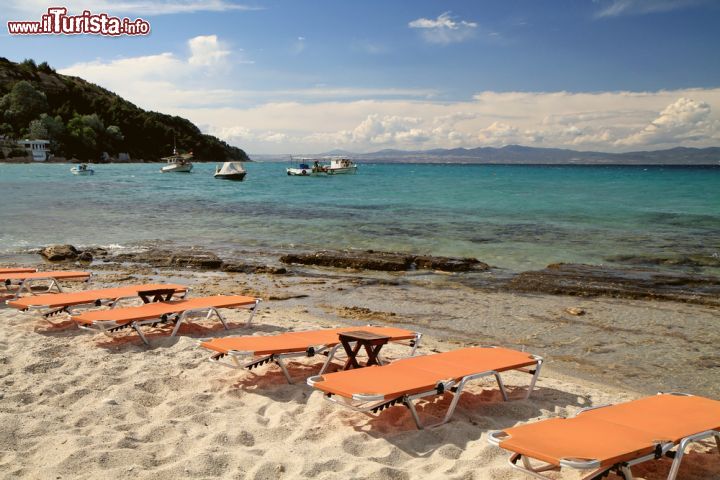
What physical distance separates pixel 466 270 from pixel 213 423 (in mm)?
9205

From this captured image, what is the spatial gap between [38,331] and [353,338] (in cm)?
402

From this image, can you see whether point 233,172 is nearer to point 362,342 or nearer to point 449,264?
point 449,264

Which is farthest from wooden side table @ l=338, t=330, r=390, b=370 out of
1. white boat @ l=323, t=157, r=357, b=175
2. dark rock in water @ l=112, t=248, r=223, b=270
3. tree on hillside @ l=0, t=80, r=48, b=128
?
tree on hillside @ l=0, t=80, r=48, b=128

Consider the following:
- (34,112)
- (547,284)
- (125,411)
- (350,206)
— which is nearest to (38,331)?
(125,411)

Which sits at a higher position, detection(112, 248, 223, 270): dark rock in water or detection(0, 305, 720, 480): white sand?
detection(0, 305, 720, 480): white sand

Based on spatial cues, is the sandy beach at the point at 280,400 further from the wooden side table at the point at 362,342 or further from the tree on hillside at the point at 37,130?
the tree on hillside at the point at 37,130

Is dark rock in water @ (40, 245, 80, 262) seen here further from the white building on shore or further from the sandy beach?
the white building on shore

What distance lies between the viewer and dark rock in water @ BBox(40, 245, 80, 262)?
13.6 m

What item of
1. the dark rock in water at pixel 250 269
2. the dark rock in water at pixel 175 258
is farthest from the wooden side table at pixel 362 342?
the dark rock in water at pixel 175 258

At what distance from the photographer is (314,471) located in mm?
3553

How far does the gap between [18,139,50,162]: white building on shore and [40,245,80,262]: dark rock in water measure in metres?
101

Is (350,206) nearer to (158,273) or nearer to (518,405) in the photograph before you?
(158,273)

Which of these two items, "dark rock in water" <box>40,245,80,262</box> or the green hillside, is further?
the green hillside

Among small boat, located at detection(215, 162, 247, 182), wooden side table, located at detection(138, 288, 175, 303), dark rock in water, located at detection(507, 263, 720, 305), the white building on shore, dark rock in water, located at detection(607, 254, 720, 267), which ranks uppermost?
the white building on shore
